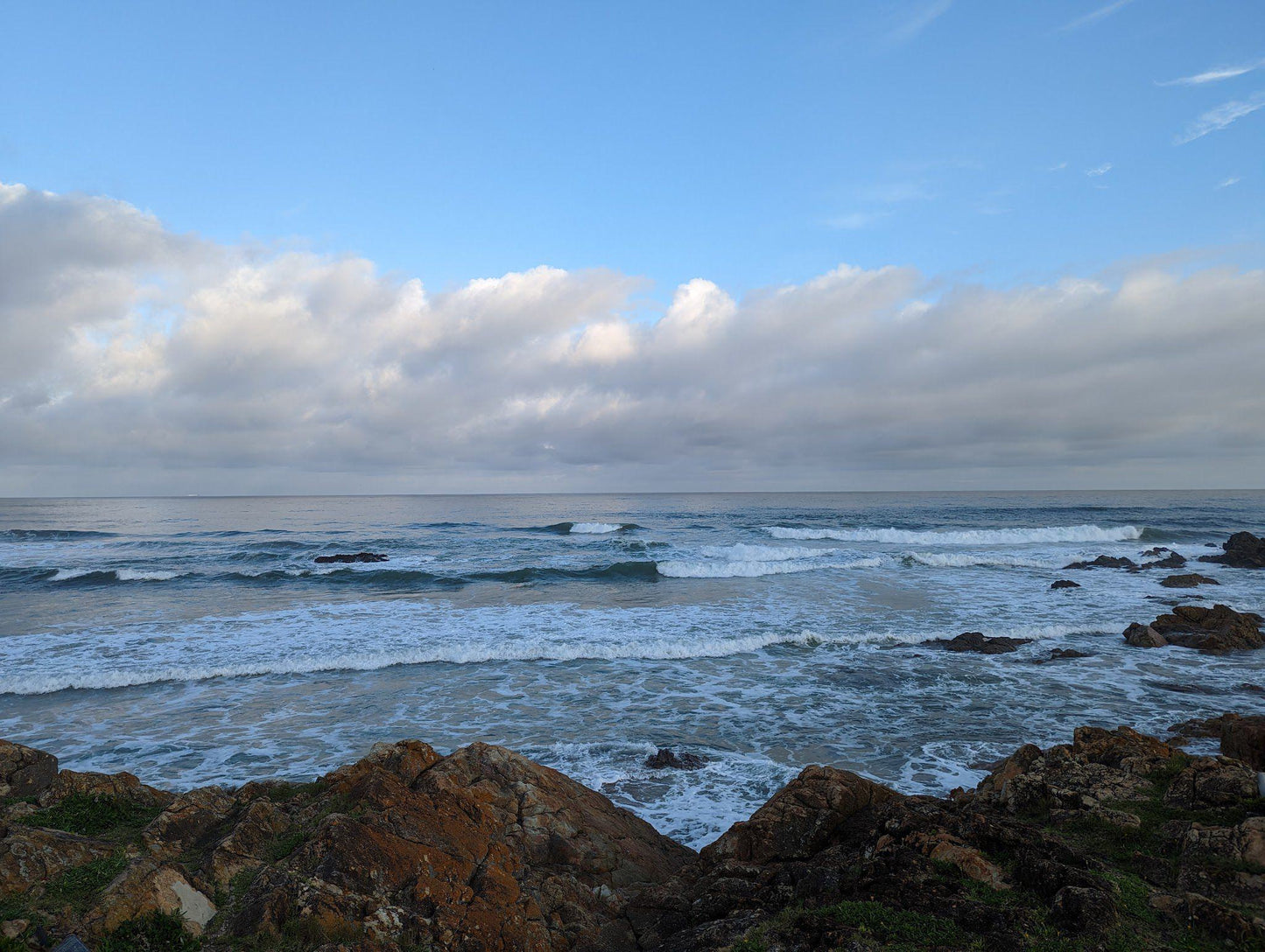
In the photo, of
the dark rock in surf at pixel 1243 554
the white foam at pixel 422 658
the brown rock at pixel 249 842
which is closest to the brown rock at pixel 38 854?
the brown rock at pixel 249 842

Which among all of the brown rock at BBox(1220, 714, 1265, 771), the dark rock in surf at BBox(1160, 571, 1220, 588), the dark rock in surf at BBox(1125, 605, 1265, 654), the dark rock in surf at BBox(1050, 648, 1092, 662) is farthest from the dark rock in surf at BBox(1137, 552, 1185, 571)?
the brown rock at BBox(1220, 714, 1265, 771)

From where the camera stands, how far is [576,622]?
21.9m

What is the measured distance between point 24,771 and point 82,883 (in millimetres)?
2968

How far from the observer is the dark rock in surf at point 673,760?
32.7 ft

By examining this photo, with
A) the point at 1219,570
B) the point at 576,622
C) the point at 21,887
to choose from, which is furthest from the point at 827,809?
the point at 1219,570

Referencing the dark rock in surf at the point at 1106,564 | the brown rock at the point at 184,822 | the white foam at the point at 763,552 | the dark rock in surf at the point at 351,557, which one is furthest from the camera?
the white foam at the point at 763,552

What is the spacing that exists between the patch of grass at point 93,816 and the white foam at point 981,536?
4931 centimetres

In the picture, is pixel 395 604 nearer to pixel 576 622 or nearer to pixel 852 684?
pixel 576 622

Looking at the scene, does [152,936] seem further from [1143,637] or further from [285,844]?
[1143,637]

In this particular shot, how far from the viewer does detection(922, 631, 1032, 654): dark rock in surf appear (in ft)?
56.8

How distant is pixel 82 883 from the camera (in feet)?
15.8

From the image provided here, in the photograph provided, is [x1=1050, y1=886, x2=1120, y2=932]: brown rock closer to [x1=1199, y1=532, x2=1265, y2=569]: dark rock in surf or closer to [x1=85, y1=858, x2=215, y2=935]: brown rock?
[x1=85, y1=858, x2=215, y2=935]: brown rock

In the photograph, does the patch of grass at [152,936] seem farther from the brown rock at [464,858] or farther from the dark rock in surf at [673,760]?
the dark rock in surf at [673,760]

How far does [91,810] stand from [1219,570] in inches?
1722
